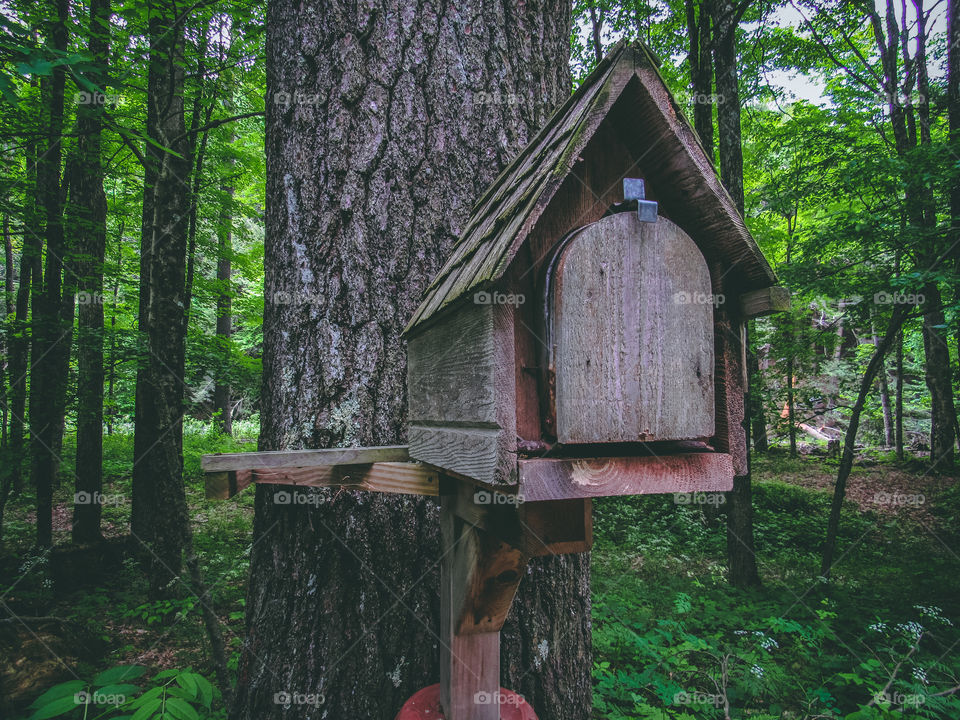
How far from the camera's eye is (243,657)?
187 cm

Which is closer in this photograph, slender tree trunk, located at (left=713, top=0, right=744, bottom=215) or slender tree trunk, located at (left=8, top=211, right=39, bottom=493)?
slender tree trunk, located at (left=8, top=211, right=39, bottom=493)

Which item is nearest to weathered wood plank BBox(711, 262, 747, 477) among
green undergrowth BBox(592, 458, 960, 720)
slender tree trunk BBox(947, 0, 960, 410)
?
green undergrowth BBox(592, 458, 960, 720)

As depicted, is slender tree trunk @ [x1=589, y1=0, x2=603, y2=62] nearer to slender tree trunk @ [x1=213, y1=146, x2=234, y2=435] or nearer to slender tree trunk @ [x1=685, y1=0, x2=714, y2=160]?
slender tree trunk @ [x1=685, y1=0, x2=714, y2=160]

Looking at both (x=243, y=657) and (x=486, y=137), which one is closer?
(x=243, y=657)

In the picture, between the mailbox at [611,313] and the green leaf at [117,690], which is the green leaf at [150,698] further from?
the mailbox at [611,313]

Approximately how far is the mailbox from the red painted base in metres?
0.83

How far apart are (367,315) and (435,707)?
4.54 ft

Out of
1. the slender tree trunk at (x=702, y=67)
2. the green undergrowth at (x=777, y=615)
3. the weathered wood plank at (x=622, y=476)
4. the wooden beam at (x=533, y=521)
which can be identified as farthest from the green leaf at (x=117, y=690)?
the slender tree trunk at (x=702, y=67)

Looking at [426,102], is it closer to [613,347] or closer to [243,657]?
[613,347]

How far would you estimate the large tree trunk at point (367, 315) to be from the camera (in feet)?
5.77

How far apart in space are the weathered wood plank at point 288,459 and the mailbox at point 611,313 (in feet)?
0.97

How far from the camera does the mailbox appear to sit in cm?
100

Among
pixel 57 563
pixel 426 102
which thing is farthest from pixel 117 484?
pixel 426 102

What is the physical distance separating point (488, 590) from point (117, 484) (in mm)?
12466
